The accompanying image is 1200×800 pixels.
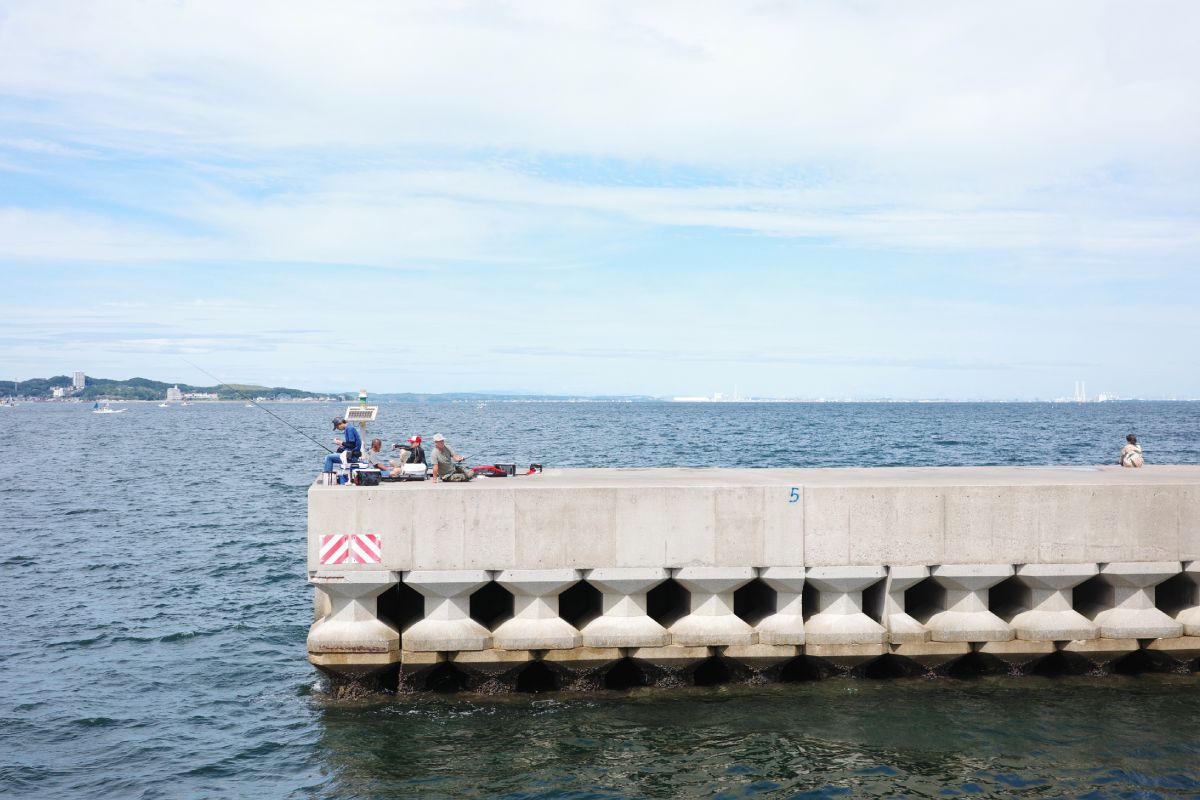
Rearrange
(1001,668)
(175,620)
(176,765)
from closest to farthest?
1. (176,765)
2. (1001,668)
3. (175,620)

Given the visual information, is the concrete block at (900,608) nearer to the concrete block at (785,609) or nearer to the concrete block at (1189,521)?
the concrete block at (785,609)

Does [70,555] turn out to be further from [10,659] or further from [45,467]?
[45,467]

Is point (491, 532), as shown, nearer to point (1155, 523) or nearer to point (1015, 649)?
point (1015, 649)

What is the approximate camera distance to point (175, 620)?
1931 cm

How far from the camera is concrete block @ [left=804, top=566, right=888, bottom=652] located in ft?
43.9

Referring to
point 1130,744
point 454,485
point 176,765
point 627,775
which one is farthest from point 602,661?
point 1130,744

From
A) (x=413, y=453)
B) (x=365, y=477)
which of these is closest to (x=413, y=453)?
(x=413, y=453)

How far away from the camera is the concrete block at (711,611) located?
1322cm

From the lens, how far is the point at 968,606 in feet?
45.0

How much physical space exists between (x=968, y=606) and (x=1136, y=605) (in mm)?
2638

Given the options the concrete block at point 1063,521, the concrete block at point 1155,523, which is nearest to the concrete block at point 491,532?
the concrete block at point 1063,521

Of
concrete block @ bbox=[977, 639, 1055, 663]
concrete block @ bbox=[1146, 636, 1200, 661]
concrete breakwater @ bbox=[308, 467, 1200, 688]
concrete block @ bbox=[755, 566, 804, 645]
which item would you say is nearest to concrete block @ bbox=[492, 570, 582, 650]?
concrete breakwater @ bbox=[308, 467, 1200, 688]

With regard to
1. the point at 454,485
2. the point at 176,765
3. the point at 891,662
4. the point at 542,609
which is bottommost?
the point at 176,765

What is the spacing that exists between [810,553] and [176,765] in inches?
359
